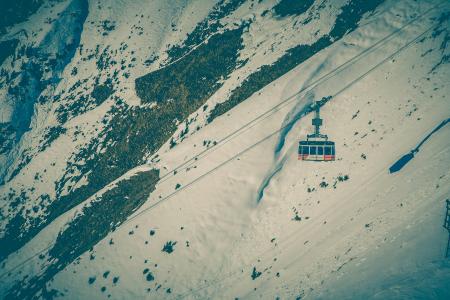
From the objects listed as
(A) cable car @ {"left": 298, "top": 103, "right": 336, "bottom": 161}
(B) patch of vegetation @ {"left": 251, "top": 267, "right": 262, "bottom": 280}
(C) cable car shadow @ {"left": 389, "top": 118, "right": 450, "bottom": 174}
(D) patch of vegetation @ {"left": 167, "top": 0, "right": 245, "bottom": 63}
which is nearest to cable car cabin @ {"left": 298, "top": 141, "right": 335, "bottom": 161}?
(A) cable car @ {"left": 298, "top": 103, "right": 336, "bottom": 161}

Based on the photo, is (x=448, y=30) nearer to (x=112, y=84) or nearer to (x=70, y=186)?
(x=112, y=84)

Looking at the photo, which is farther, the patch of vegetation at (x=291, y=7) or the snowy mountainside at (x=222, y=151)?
the patch of vegetation at (x=291, y=7)

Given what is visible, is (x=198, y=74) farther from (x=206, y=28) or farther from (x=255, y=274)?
(x=255, y=274)

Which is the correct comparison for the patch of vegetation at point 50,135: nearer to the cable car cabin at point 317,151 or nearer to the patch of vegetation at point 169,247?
the patch of vegetation at point 169,247

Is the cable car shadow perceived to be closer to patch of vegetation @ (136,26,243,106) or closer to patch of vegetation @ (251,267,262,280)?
patch of vegetation @ (251,267,262,280)

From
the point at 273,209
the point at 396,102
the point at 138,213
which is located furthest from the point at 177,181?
the point at 396,102

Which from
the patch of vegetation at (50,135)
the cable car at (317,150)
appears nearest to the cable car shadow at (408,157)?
the cable car at (317,150)
